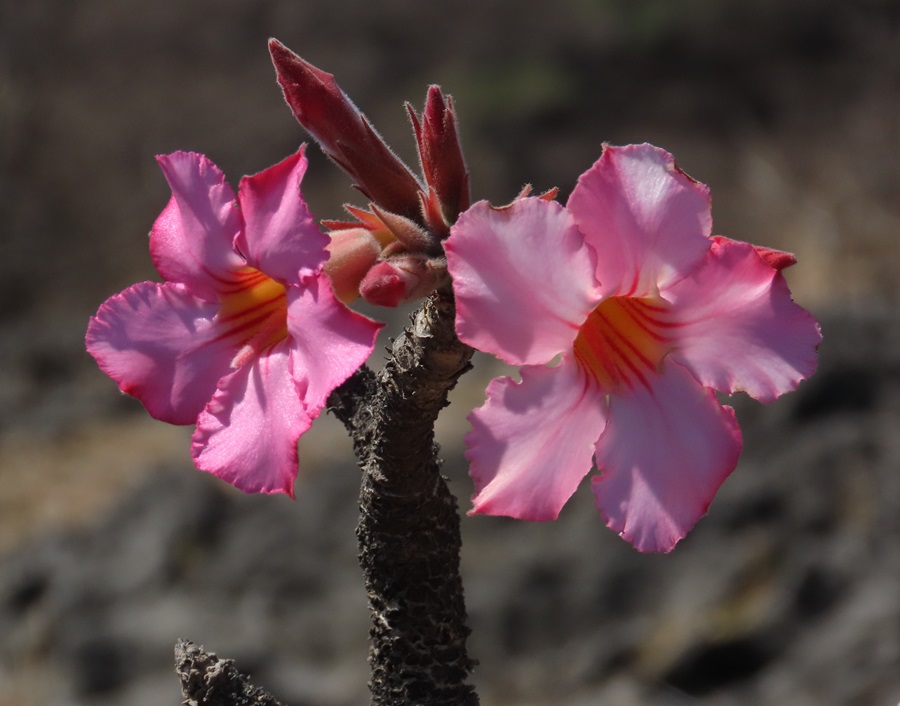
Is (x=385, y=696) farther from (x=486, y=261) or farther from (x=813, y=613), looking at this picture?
(x=813, y=613)

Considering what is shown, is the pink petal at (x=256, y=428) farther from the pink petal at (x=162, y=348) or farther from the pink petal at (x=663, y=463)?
the pink petal at (x=663, y=463)

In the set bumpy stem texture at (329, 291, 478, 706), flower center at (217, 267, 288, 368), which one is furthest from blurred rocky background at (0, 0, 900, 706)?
flower center at (217, 267, 288, 368)

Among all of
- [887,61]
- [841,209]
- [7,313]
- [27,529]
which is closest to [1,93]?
[7,313]

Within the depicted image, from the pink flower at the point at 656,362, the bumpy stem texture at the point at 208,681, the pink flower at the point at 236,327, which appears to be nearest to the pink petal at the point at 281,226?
the pink flower at the point at 236,327

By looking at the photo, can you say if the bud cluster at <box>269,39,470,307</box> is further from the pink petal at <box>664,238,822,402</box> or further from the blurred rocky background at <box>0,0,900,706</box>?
the blurred rocky background at <box>0,0,900,706</box>

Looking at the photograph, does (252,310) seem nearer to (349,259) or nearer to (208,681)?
(349,259)

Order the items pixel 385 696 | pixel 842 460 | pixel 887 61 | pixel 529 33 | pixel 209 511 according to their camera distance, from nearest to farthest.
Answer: pixel 385 696 → pixel 842 460 → pixel 209 511 → pixel 887 61 → pixel 529 33

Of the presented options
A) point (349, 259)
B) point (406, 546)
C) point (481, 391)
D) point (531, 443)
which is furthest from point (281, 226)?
point (481, 391)
